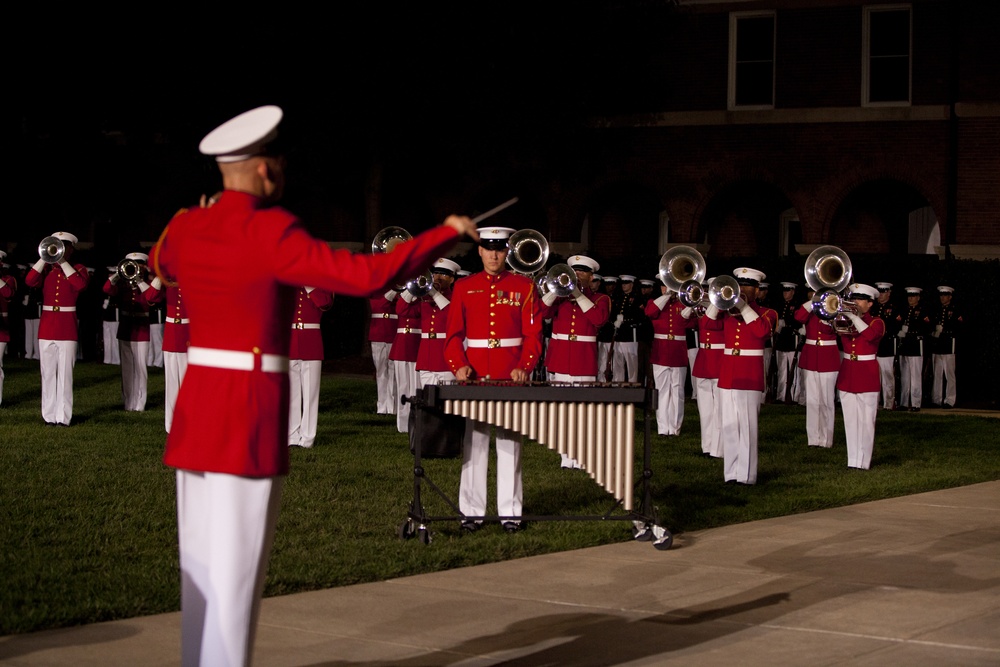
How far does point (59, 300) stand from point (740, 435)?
804 cm

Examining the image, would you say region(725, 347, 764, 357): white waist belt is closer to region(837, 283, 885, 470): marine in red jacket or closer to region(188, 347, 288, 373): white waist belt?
region(837, 283, 885, 470): marine in red jacket

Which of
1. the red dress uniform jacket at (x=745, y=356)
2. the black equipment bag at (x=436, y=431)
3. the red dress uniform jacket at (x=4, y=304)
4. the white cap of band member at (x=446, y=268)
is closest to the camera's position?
the black equipment bag at (x=436, y=431)

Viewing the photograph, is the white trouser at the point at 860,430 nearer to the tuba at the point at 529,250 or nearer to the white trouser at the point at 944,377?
the tuba at the point at 529,250

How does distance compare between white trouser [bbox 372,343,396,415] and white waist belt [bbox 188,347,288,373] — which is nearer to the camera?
white waist belt [bbox 188,347,288,373]

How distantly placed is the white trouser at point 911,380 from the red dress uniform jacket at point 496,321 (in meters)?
13.6

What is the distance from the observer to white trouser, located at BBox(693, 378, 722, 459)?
1536 cm

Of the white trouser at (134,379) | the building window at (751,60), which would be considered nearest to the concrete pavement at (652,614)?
the white trouser at (134,379)

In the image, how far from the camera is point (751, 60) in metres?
28.7

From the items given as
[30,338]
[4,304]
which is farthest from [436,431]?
[30,338]

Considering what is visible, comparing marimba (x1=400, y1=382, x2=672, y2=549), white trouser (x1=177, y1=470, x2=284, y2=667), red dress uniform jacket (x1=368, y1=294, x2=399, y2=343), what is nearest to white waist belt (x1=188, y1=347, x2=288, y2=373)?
white trouser (x1=177, y1=470, x2=284, y2=667)

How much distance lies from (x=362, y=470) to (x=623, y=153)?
1734 cm

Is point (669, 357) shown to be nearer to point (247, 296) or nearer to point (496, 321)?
point (496, 321)

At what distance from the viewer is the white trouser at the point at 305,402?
15000 mm

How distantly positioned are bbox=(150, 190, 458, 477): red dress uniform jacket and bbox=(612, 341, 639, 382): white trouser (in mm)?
17082
